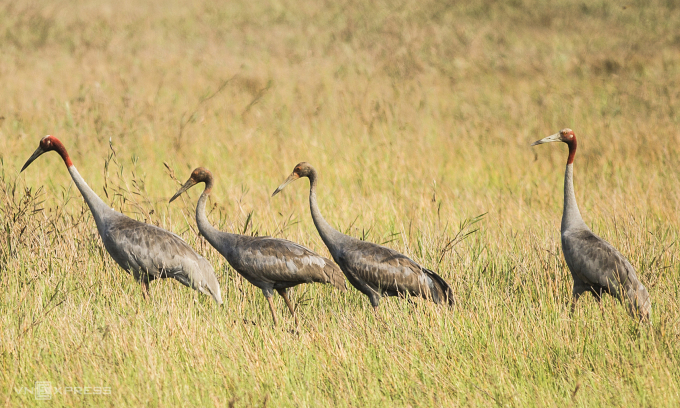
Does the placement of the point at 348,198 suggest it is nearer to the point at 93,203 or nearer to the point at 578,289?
the point at 93,203

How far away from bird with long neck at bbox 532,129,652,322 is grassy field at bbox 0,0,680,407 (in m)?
0.13

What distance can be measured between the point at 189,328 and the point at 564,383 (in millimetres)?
2228

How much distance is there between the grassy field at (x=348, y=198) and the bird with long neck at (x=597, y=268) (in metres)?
0.13

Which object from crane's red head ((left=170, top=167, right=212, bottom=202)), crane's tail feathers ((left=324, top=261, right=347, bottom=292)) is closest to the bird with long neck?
crane's tail feathers ((left=324, top=261, right=347, bottom=292))

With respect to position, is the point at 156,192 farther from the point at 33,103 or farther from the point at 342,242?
the point at 33,103

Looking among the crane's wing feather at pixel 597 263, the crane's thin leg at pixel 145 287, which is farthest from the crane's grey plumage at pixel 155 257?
the crane's wing feather at pixel 597 263

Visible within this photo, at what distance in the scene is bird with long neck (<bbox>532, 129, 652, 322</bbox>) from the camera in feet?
15.3

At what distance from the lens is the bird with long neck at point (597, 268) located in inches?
184

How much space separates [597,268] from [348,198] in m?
3.21

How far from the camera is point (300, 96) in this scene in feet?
38.8

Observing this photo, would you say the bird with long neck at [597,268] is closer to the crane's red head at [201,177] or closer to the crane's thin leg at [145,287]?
the crane's red head at [201,177]

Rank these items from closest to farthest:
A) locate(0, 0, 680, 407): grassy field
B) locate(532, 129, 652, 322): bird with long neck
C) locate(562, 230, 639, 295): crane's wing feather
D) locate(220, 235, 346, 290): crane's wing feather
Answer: locate(0, 0, 680, 407): grassy field, locate(532, 129, 652, 322): bird with long neck, locate(562, 230, 639, 295): crane's wing feather, locate(220, 235, 346, 290): crane's wing feather

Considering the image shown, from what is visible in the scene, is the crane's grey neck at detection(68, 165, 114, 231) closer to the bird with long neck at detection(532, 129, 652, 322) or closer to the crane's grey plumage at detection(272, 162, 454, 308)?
the crane's grey plumage at detection(272, 162, 454, 308)

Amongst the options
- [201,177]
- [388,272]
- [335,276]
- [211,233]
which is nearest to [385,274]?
[388,272]
